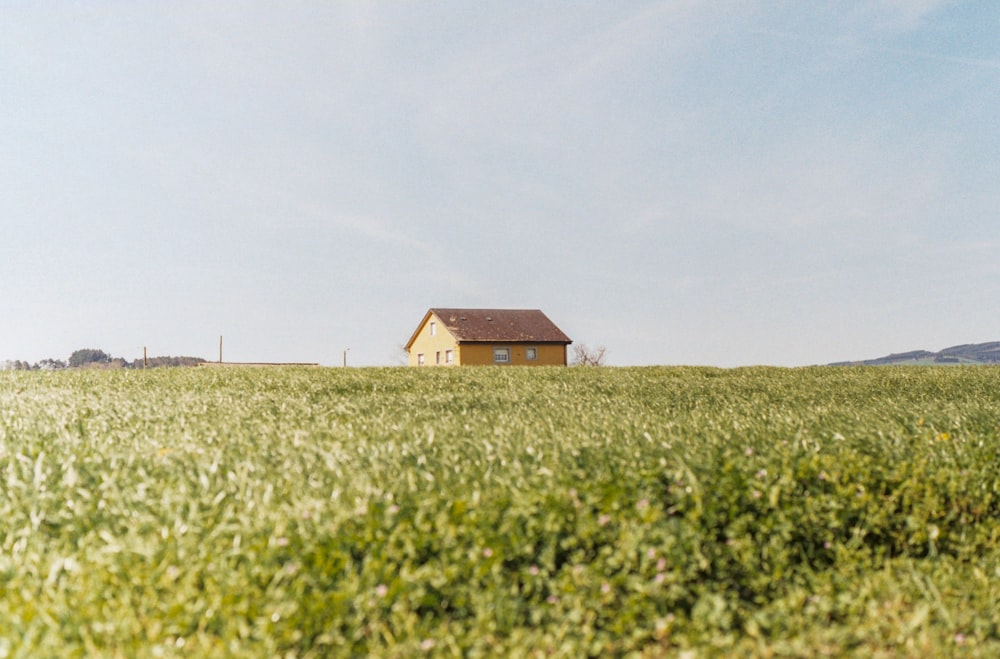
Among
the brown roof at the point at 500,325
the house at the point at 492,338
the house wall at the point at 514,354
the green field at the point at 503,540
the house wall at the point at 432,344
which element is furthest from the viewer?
the house wall at the point at 432,344

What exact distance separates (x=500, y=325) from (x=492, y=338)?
7.33 ft

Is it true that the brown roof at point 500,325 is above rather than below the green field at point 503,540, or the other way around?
above

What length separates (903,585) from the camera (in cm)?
467

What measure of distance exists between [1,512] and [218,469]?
1.50m

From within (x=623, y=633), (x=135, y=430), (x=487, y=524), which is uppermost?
(x=135, y=430)

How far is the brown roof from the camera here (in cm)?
4844

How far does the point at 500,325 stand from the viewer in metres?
50.2

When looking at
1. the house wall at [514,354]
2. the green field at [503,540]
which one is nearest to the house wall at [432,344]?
the house wall at [514,354]

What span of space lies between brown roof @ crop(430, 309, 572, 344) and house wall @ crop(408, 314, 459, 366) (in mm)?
763

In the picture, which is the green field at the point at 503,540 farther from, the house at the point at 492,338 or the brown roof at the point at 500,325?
the brown roof at the point at 500,325

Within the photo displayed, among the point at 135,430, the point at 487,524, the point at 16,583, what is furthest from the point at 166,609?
the point at 135,430

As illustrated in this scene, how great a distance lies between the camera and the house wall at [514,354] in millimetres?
47281

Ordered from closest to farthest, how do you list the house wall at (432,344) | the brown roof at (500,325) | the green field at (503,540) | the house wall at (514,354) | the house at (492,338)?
1. the green field at (503,540)
2. the house wall at (514,354)
3. the house at (492,338)
4. the brown roof at (500,325)
5. the house wall at (432,344)

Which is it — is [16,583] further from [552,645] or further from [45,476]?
[552,645]
